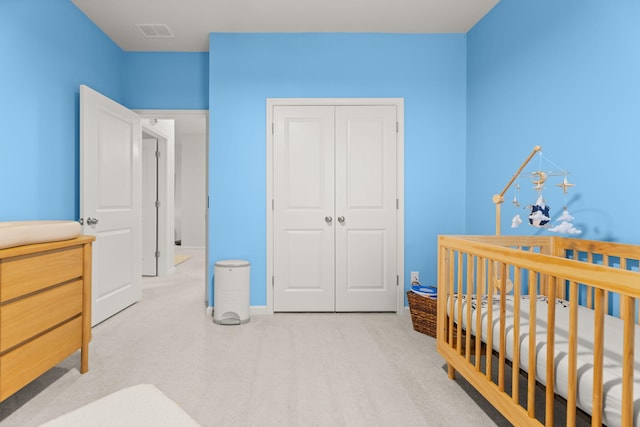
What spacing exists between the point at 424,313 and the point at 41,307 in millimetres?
2249

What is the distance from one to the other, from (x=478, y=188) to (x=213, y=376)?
2.39m

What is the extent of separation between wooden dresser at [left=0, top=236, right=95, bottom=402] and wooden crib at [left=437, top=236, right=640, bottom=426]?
1895 millimetres

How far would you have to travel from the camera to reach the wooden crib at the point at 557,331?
3.10ft

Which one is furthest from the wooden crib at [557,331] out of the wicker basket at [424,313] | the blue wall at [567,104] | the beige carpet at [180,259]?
the beige carpet at [180,259]

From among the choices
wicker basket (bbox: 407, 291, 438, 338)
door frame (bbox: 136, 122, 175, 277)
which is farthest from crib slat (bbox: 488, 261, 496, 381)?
door frame (bbox: 136, 122, 175, 277)

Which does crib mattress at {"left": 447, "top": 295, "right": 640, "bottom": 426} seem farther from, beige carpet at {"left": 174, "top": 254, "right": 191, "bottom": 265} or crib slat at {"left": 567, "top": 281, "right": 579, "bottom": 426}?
beige carpet at {"left": 174, "top": 254, "right": 191, "bottom": 265}

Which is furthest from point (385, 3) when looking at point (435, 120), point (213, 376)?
point (213, 376)

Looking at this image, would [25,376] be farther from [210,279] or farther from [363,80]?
[363,80]

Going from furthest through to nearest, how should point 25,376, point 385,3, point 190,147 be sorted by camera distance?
point 190,147 → point 385,3 → point 25,376

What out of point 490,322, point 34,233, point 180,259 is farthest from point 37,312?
point 180,259

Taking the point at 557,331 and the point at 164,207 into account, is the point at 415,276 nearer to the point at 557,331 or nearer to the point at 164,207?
the point at 557,331

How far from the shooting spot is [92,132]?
2.79 m

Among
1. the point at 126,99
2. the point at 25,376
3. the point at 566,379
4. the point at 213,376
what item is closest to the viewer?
the point at 566,379

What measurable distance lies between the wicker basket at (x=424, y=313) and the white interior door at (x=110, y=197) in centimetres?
239
